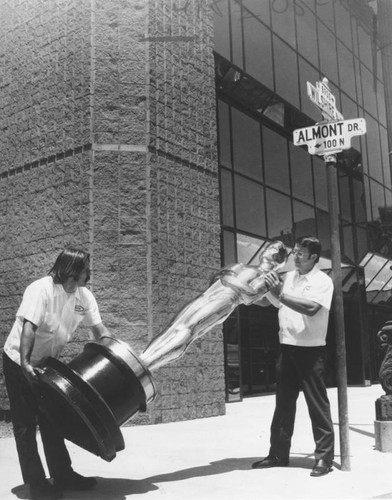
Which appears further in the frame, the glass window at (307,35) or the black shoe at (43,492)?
the glass window at (307,35)

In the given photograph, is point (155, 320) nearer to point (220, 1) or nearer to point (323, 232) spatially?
point (220, 1)

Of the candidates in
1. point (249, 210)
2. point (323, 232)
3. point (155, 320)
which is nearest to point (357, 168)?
point (323, 232)

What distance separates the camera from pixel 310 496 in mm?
4273

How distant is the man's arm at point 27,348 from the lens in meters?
4.11

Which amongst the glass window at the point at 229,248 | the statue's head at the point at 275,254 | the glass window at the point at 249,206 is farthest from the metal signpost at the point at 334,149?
the glass window at the point at 249,206

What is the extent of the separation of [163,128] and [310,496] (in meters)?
6.56

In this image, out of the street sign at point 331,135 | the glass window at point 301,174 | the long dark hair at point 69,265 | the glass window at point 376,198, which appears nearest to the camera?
the long dark hair at point 69,265

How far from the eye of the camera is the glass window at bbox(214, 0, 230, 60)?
13227 mm

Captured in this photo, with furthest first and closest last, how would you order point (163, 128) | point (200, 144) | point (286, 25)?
point (286, 25), point (200, 144), point (163, 128)

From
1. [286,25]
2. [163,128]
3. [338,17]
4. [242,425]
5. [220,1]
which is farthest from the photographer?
[338,17]

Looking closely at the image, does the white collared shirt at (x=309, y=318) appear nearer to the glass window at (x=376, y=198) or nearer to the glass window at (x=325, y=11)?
the glass window at (x=325, y=11)

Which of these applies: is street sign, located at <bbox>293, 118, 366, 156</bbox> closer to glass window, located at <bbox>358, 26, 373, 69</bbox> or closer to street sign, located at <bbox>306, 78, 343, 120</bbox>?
street sign, located at <bbox>306, 78, 343, 120</bbox>

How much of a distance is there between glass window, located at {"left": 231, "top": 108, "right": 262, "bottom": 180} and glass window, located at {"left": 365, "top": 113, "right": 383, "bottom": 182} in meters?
7.10

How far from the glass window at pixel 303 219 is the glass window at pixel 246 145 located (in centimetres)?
198
